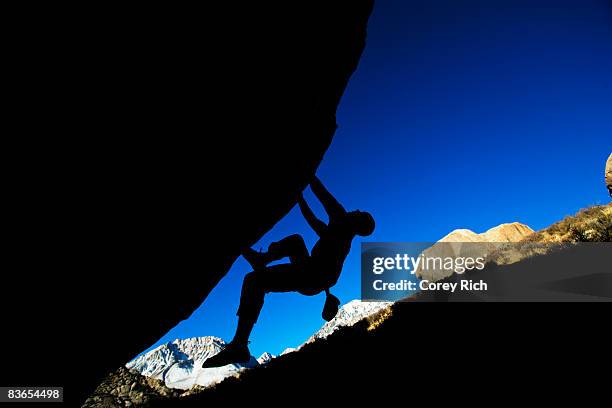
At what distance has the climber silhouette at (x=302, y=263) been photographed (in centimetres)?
732

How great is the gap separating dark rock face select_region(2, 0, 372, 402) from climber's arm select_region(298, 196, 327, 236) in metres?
1.25

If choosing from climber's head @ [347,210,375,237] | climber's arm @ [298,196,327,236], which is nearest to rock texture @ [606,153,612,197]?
climber's head @ [347,210,375,237]

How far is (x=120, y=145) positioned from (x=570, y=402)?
20.5ft

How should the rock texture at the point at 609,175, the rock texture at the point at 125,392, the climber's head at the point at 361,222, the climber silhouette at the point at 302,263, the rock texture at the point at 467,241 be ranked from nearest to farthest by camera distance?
the climber silhouette at the point at 302,263, the climber's head at the point at 361,222, the rock texture at the point at 125,392, the rock texture at the point at 609,175, the rock texture at the point at 467,241

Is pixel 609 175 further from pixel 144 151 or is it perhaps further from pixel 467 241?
pixel 144 151

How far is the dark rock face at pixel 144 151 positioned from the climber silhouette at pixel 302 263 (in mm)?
919

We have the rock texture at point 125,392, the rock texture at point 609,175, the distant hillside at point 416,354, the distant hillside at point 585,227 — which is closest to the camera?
the distant hillside at point 416,354

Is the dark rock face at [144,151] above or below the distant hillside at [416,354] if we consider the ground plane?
above

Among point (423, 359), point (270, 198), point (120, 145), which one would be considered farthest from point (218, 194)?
point (423, 359)

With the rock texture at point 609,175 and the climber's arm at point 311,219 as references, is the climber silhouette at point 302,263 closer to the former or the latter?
the climber's arm at point 311,219

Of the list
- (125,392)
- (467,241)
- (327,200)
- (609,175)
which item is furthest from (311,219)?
(467,241)

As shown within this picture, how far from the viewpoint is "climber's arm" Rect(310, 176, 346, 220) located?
7.90 m

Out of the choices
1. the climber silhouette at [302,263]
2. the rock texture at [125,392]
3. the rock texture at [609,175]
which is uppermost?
the rock texture at [609,175]

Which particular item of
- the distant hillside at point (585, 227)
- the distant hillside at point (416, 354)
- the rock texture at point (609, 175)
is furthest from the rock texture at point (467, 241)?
the distant hillside at point (416, 354)
